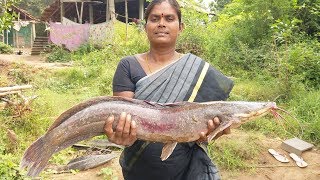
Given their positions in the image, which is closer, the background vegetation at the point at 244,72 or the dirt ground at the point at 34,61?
the background vegetation at the point at 244,72

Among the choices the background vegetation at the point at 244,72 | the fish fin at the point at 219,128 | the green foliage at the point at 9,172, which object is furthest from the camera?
the background vegetation at the point at 244,72

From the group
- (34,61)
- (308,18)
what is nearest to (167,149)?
(308,18)

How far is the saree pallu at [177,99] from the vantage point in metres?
2.19

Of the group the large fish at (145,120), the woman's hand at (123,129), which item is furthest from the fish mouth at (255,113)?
the woman's hand at (123,129)

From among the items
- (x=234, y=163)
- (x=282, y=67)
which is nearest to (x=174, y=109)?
(x=234, y=163)

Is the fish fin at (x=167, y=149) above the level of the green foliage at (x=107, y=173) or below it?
above

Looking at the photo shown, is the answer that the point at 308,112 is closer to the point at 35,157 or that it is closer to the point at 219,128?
the point at 219,128

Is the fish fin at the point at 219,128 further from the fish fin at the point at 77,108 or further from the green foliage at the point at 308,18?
the green foliage at the point at 308,18

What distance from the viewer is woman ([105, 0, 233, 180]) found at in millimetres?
2195

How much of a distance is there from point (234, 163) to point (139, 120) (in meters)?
3.79

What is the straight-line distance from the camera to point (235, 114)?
210cm

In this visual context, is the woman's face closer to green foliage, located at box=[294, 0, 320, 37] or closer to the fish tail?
the fish tail

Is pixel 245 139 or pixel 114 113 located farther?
pixel 245 139

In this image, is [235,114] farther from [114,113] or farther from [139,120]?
[114,113]
